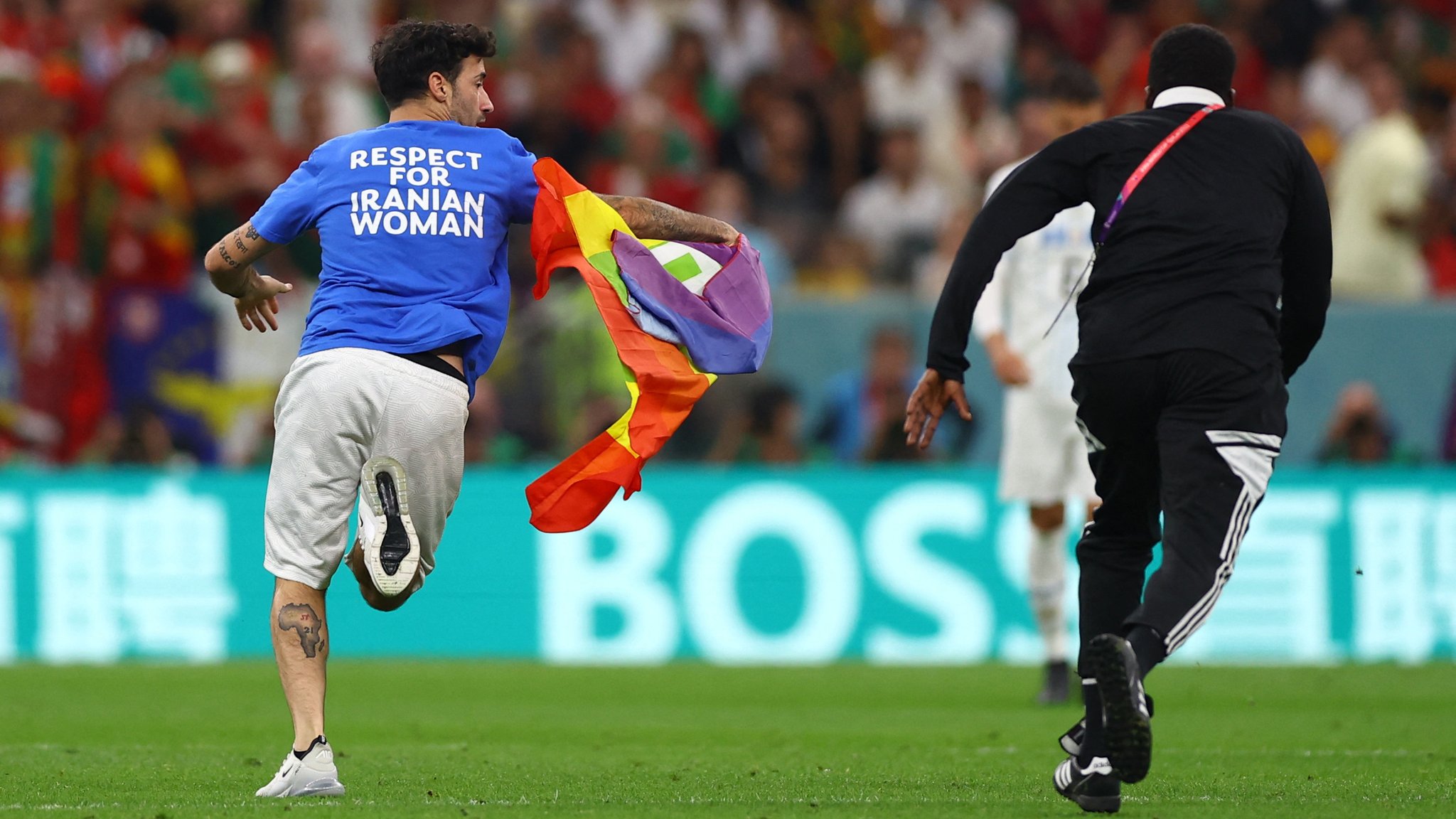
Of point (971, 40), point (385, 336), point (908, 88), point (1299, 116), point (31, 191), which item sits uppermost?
point (971, 40)

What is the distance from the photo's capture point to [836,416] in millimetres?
13555

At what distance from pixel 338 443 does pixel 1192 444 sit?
7.67ft

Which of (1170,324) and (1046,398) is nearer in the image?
(1170,324)

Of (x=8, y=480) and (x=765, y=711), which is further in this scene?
(x=8, y=480)

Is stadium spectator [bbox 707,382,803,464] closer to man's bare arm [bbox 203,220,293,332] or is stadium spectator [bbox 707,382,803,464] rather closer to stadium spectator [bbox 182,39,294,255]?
stadium spectator [bbox 182,39,294,255]

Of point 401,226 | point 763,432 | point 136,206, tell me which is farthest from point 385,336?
point 136,206

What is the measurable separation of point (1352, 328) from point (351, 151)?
9.29 metres

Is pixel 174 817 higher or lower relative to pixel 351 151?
lower

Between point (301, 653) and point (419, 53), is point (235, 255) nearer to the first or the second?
point (419, 53)

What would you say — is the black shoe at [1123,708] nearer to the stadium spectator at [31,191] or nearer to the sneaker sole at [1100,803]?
the sneaker sole at [1100,803]

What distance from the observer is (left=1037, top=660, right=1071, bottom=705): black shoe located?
9438 mm

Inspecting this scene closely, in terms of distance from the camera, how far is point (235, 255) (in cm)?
602

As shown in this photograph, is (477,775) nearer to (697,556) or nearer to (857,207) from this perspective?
(697,556)

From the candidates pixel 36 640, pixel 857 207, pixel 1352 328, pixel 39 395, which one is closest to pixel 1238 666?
pixel 1352 328
